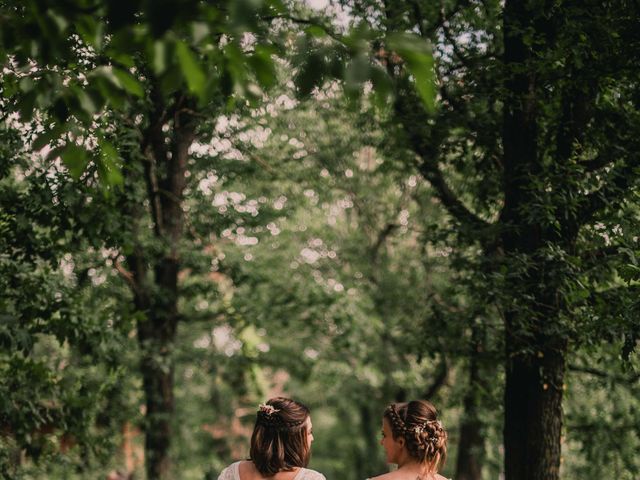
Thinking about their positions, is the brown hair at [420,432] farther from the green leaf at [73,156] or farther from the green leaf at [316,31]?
the green leaf at [316,31]

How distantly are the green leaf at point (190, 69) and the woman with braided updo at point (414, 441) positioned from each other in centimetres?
331

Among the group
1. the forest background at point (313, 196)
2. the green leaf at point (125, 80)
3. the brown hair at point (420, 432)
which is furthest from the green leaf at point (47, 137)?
the brown hair at point (420, 432)

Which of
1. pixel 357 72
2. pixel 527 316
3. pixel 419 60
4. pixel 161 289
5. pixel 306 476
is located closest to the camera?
pixel 419 60

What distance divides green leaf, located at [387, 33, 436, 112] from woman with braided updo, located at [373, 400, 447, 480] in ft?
10.1

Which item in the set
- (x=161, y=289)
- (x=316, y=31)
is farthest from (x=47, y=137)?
(x=161, y=289)

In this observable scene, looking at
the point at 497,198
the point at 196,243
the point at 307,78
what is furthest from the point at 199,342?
the point at 307,78

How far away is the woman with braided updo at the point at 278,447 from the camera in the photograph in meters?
4.64

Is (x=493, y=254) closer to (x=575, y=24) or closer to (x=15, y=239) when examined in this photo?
(x=575, y=24)

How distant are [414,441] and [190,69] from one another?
3416 millimetres

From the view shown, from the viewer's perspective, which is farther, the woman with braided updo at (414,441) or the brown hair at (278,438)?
the woman with braided updo at (414,441)

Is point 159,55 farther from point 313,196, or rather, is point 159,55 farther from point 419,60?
point 313,196

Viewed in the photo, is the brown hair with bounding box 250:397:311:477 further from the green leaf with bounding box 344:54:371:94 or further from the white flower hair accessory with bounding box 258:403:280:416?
the green leaf with bounding box 344:54:371:94

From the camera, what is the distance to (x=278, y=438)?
466 centimetres

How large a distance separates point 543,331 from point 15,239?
15.8ft
